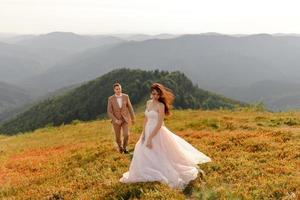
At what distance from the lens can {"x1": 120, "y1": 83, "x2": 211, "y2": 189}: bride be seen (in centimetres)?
1371

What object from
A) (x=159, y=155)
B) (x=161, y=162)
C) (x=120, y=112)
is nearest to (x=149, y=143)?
(x=159, y=155)

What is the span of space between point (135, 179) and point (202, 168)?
8.85 feet

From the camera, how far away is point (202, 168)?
50.6ft

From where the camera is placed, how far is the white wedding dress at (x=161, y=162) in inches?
538

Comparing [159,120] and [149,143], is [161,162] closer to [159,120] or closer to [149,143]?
[149,143]

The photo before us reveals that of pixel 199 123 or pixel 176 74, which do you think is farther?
pixel 176 74

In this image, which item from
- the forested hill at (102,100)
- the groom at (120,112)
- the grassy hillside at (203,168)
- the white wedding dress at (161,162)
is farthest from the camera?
the forested hill at (102,100)

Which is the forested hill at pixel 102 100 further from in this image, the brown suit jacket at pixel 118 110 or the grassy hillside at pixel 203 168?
the brown suit jacket at pixel 118 110

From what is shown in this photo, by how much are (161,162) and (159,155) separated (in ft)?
0.86

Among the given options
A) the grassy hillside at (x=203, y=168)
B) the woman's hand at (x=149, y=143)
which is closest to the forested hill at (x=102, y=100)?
the grassy hillside at (x=203, y=168)

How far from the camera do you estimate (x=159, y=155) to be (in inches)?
552

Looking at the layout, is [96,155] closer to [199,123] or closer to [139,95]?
[199,123]

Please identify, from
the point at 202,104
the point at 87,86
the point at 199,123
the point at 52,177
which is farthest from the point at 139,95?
the point at 52,177

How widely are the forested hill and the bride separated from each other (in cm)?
11592
